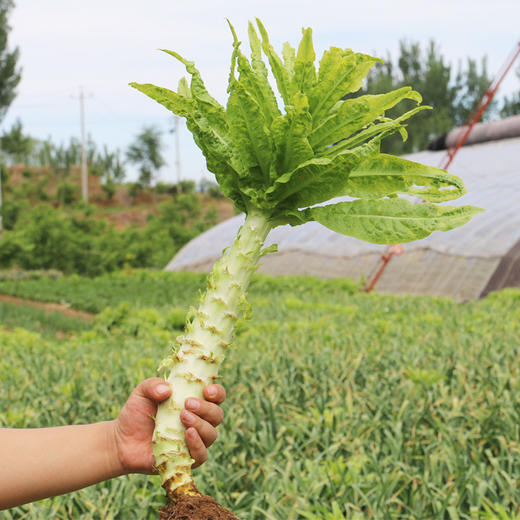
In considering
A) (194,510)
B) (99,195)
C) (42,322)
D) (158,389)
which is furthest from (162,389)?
(99,195)

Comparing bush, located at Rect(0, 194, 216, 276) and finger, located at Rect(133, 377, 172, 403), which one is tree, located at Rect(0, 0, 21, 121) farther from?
finger, located at Rect(133, 377, 172, 403)

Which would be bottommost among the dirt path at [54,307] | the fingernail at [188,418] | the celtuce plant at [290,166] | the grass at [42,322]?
the dirt path at [54,307]

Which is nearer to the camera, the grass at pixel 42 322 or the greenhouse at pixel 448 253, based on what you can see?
the grass at pixel 42 322

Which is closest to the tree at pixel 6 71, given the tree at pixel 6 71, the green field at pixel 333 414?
the tree at pixel 6 71

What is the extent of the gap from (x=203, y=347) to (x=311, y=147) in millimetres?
420

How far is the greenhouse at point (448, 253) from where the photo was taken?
975 cm

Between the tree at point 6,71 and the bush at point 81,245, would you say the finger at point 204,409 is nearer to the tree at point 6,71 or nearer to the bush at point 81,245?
the bush at point 81,245

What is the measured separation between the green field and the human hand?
2.56 ft

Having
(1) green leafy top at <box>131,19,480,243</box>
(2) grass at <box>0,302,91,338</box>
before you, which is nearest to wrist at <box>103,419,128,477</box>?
(1) green leafy top at <box>131,19,480,243</box>

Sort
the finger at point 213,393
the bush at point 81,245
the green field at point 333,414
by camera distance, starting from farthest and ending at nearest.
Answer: the bush at point 81,245 → the green field at point 333,414 → the finger at point 213,393

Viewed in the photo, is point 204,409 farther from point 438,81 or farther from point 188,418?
point 438,81

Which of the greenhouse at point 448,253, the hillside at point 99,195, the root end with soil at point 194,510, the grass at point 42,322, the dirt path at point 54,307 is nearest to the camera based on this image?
the root end with soil at point 194,510

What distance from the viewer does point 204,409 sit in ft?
3.20

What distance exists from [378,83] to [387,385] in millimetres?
30179
